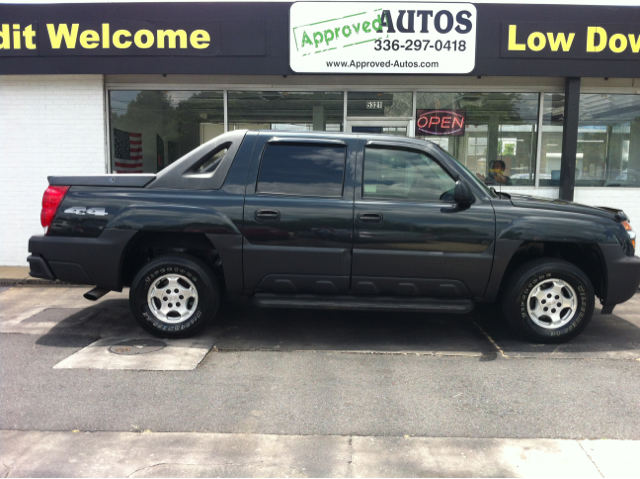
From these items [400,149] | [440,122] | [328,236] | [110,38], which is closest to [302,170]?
[328,236]

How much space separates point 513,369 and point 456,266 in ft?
3.46

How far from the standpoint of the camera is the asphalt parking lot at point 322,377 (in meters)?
3.75

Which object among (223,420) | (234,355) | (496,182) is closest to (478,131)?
(496,182)

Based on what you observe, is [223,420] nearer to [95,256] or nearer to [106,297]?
[95,256]

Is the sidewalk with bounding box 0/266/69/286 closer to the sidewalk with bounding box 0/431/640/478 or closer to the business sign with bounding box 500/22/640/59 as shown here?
the sidewalk with bounding box 0/431/640/478

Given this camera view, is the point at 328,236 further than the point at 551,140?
No

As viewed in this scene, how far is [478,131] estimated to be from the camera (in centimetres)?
940

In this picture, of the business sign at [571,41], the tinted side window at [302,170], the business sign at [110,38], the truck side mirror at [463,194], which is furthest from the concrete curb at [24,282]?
the business sign at [571,41]

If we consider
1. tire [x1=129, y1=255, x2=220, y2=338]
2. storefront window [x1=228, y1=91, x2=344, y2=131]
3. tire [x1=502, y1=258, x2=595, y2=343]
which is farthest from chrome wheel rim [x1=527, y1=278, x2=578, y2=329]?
storefront window [x1=228, y1=91, x2=344, y2=131]

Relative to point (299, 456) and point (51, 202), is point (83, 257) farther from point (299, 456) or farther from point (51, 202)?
point (299, 456)

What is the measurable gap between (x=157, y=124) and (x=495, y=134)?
19.3 feet

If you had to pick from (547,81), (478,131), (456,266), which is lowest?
(456,266)

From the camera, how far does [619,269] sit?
528cm

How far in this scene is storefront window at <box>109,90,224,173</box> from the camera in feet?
30.9
